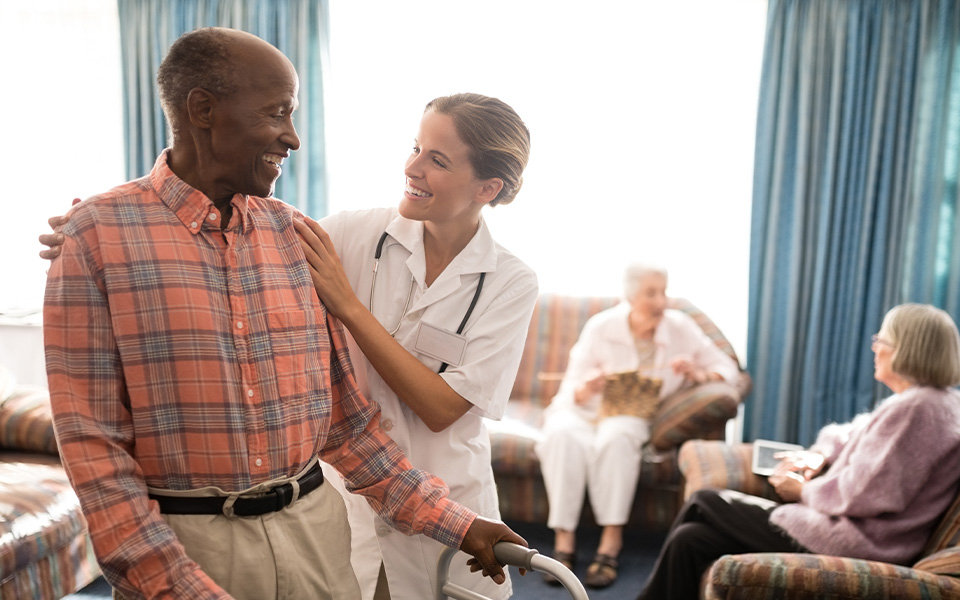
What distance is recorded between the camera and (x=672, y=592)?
2684mm

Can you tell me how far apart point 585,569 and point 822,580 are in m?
1.45

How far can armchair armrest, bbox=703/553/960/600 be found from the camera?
2012 mm

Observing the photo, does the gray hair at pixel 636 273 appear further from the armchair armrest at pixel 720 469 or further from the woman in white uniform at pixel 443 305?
the woman in white uniform at pixel 443 305

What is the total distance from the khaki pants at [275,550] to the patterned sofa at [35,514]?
1.61 metres

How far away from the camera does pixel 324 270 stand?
135 centimetres

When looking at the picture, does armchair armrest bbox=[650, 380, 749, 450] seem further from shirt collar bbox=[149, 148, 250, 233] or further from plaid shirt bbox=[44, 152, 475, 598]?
shirt collar bbox=[149, 148, 250, 233]

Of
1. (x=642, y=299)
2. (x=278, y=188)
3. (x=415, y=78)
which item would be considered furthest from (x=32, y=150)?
(x=642, y=299)

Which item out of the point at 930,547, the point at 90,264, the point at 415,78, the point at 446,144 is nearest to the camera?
the point at 90,264

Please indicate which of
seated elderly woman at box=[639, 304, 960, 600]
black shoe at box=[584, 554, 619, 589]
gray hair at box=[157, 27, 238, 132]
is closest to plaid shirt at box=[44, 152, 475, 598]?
gray hair at box=[157, 27, 238, 132]

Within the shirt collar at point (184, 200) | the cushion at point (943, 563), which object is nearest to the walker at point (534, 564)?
the shirt collar at point (184, 200)

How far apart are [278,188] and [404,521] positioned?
3.79 metres

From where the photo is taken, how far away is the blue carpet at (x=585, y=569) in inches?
122

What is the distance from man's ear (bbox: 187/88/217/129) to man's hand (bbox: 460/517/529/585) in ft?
2.39

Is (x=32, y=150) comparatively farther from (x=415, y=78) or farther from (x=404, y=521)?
(x=404, y=521)
